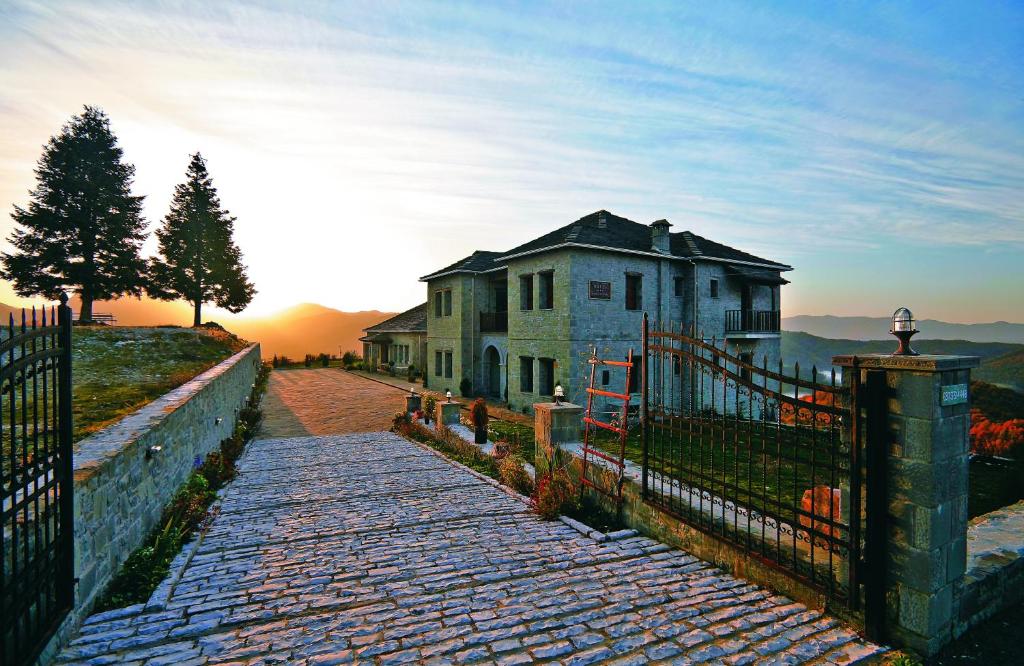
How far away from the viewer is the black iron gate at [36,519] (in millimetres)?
3375

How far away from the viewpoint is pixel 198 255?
3866 centimetres

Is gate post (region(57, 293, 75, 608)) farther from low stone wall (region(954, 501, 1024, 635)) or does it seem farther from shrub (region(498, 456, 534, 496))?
low stone wall (region(954, 501, 1024, 635))

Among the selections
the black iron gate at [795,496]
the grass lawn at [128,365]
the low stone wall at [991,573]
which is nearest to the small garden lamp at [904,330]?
the black iron gate at [795,496]

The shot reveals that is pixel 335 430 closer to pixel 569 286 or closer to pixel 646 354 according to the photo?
pixel 569 286

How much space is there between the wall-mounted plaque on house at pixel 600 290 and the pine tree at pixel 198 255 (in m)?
33.3

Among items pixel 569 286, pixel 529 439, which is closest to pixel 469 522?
pixel 529 439

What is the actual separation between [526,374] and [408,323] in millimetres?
18341

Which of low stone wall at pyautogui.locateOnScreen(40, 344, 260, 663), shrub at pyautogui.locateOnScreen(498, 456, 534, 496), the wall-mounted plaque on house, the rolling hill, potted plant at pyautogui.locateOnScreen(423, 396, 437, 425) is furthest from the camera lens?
the wall-mounted plaque on house

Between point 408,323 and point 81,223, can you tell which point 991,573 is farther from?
point 81,223

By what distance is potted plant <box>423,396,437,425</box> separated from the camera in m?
16.4

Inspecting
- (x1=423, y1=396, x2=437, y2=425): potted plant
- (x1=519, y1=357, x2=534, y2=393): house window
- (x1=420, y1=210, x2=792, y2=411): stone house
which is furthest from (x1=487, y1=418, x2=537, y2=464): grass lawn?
(x1=519, y1=357, x2=534, y2=393): house window

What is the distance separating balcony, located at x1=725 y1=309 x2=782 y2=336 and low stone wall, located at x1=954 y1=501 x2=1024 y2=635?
1799 cm

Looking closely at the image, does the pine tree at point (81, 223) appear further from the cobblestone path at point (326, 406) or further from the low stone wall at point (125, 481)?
the low stone wall at point (125, 481)

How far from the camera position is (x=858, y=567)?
4.21 m
